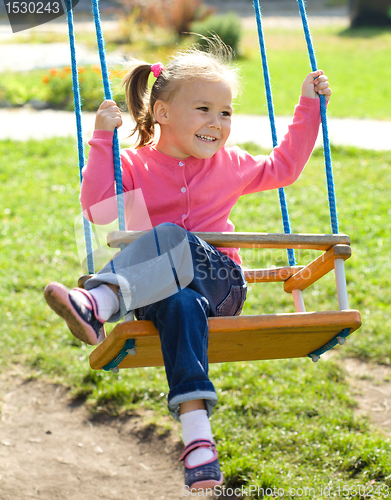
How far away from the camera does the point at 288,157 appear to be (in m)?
2.59

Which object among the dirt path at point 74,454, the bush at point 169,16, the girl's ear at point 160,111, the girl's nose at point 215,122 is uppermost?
the bush at point 169,16

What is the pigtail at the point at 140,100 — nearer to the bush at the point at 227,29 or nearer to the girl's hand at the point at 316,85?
the girl's hand at the point at 316,85

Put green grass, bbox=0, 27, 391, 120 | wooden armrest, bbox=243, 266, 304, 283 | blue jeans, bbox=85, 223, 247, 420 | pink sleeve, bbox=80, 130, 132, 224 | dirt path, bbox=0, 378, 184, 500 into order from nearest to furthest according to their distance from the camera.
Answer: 1. blue jeans, bbox=85, 223, 247, 420
2. pink sleeve, bbox=80, 130, 132, 224
3. wooden armrest, bbox=243, 266, 304, 283
4. dirt path, bbox=0, 378, 184, 500
5. green grass, bbox=0, 27, 391, 120

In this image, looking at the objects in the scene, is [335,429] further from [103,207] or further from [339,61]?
[339,61]

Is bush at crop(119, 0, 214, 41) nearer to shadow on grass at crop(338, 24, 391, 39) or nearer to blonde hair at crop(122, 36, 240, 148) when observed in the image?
shadow on grass at crop(338, 24, 391, 39)

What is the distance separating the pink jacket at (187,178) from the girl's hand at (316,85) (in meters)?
0.03

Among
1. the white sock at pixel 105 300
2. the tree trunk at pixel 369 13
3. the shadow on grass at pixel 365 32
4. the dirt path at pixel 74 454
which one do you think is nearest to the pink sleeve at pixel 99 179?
the white sock at pixel 105 300

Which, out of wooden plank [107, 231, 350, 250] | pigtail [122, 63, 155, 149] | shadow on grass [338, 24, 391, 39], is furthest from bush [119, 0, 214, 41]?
wooden plank [107, 231, 350, 250]

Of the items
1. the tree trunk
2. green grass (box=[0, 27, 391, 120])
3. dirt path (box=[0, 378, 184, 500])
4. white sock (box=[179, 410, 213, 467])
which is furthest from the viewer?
the tree trunk

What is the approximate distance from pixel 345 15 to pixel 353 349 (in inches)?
750

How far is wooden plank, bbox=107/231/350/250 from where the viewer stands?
1.91 meters

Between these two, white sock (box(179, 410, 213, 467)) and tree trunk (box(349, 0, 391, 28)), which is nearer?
white sock (box(179, 410, 213, 467))

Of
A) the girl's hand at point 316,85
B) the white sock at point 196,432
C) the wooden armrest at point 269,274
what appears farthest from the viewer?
the wooden armrest at point 269,274

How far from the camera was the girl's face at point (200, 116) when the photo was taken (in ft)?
7.39
